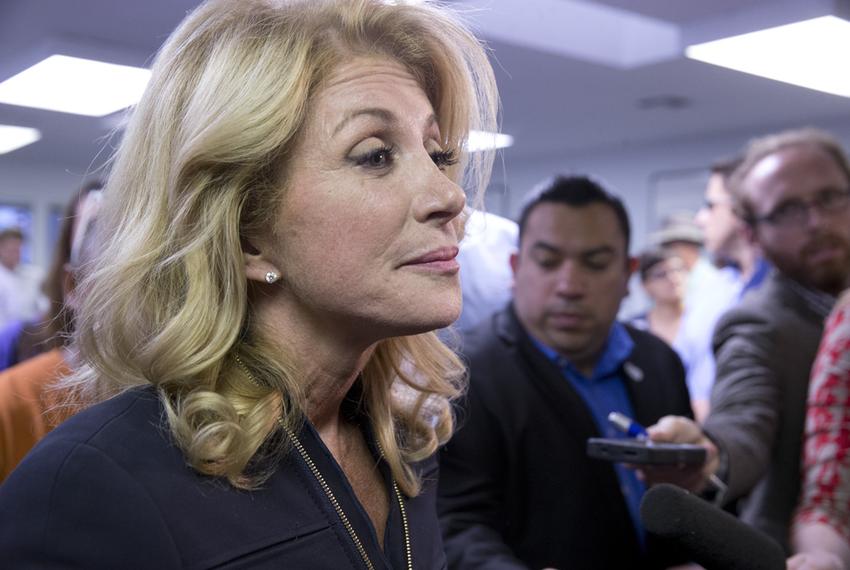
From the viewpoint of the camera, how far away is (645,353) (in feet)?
6.37

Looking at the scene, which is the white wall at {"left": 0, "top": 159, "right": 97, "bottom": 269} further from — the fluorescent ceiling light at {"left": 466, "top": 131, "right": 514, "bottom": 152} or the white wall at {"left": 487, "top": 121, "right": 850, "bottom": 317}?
the fluorescent ceiling light at {"left": 466, "top": 131, "right": 514, "bottom": 152}

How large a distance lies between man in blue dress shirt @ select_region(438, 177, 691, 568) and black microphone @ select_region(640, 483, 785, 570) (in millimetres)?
553

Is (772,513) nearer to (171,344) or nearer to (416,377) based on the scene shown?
(416,377)

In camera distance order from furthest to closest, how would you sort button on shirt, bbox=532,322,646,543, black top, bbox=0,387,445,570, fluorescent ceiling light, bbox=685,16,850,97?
fluorescent ceiling light, bbox=685,16,850,97
button on shirt, bbox=532,322,646,543
black top, bbox=0,387,445,570

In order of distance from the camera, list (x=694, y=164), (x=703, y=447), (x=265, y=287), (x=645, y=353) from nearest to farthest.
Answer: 1. (x=265, y=287)
2. (x=703, y=447)
3. (x=645, y=353)
4. (x=694, y=164)

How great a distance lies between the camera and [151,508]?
0.78m

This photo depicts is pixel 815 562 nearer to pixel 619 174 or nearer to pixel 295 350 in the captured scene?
pixel 295 350

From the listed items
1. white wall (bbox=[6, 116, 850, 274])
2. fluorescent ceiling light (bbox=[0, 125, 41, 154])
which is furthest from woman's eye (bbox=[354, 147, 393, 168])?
fluorescent ceiling light (bbox=[0, 125, 41, 154])

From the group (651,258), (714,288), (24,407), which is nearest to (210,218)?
(24,407)

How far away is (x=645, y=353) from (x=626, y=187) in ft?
23.1

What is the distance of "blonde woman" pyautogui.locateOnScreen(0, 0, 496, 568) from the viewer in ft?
2.78

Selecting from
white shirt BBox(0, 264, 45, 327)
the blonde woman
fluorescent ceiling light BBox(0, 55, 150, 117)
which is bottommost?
white shirt BBox(0, 264, 45, 327)

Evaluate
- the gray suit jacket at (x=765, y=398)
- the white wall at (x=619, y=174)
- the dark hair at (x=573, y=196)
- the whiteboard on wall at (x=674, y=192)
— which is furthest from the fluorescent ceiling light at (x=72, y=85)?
the whiteboard on wall at (x=674, y=192)

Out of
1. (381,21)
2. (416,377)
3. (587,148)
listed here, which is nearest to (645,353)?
(416,377)
